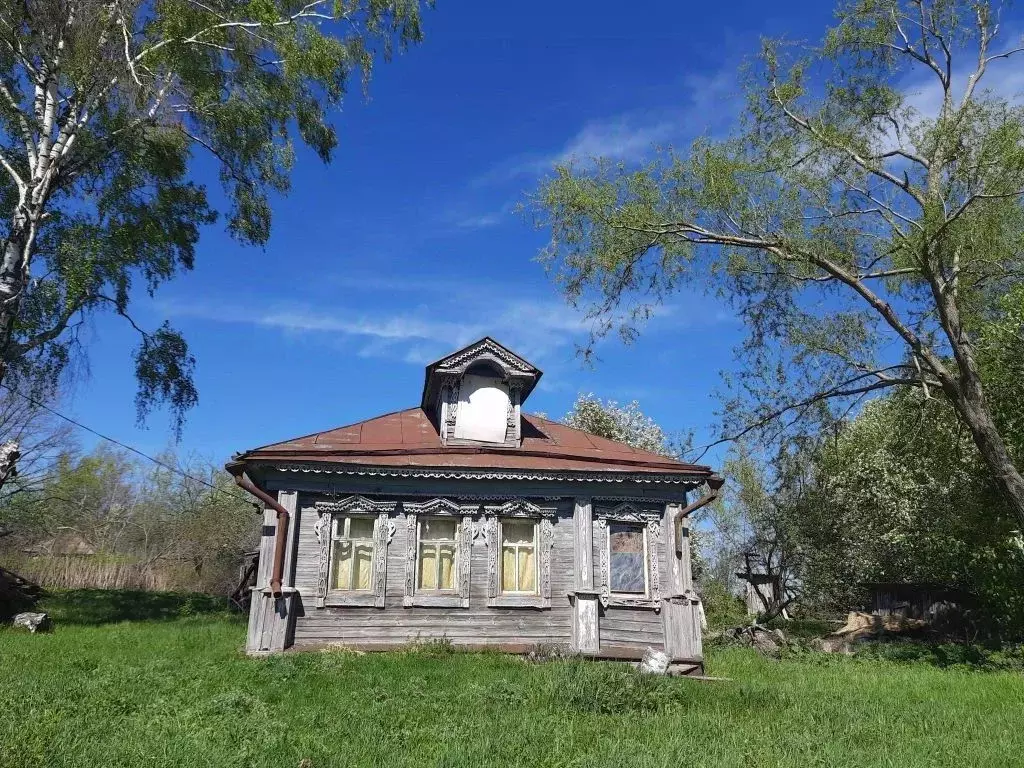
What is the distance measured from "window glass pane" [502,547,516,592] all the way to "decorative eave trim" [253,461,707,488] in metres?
1.53

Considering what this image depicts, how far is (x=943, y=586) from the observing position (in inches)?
902

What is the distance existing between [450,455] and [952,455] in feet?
47.5

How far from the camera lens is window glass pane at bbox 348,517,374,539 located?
14.4 meters

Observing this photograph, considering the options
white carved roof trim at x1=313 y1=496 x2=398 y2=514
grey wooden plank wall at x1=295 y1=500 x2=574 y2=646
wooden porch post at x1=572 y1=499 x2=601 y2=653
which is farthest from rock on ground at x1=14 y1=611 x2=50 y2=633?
wooden porch post at x1=572 y1=499 x2=601 y2=653

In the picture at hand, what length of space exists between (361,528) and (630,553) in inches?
213

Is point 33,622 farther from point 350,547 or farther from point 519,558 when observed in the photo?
point 519,558

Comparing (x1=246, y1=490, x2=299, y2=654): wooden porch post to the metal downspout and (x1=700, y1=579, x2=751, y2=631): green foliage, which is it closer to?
the metal downspout

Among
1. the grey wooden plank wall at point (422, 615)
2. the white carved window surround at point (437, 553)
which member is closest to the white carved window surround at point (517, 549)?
the grey wooden plank wall at point (422, 615)

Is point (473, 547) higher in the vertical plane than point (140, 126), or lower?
lower

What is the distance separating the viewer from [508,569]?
578 inches

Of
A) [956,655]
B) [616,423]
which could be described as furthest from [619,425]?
[956,655]

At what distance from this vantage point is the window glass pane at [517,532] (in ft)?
48.6

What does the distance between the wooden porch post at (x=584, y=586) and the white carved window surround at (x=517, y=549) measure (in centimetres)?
52

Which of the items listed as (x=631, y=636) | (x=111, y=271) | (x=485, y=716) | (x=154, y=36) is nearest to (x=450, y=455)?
(x=631, y=636)
